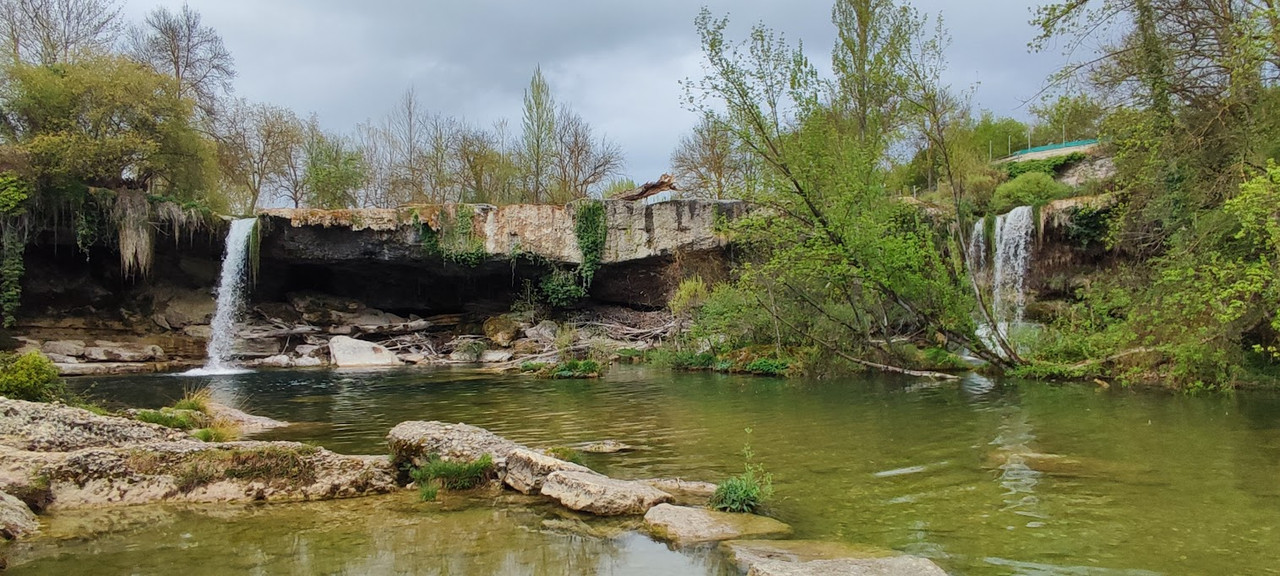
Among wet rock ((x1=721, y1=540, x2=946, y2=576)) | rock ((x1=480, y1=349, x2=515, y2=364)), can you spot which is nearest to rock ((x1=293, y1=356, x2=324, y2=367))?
rock ((x1=480, y1=349, x2=515, y2=364))

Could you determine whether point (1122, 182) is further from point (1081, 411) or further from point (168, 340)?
point (168, 340)

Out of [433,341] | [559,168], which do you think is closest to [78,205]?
[433,341]

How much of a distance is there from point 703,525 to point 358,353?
73.8 feet

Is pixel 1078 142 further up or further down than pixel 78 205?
further up

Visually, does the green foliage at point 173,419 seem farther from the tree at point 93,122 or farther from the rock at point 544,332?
the rock at point 544,332

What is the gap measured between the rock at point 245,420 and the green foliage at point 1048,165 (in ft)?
90.0

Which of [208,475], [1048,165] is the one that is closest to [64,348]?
[208,475]

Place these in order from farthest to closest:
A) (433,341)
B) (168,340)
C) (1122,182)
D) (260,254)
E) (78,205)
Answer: (433,341) < (260,254) < (168,340) < (78,205) < (1122,182)

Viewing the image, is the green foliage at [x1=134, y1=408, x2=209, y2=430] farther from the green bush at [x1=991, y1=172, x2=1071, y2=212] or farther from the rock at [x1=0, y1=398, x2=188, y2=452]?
the green bush at [x1=991, y1=172, x2=1071, y2=212]

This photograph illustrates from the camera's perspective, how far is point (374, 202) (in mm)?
36125

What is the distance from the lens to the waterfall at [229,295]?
81.9ft

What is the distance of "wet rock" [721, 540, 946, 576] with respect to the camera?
3.97m

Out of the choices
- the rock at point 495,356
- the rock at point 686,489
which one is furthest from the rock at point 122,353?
the rock at point 686,489

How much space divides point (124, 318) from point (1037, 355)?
2835 cm
